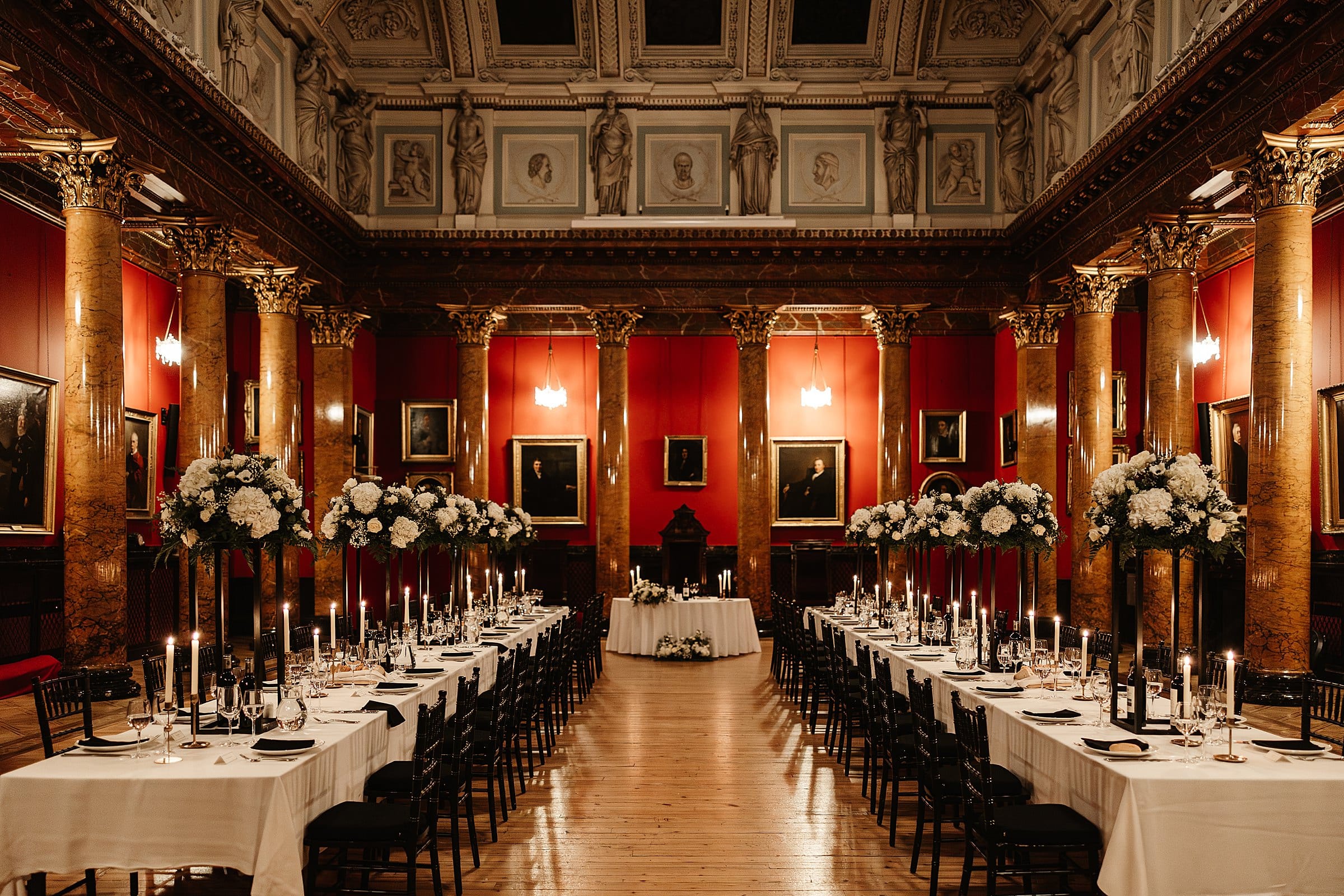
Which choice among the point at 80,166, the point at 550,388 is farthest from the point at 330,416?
the point at 80,166

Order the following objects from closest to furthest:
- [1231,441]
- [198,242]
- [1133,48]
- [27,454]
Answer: [27,454] → [198,242] → [1133,48] → [1231,441]

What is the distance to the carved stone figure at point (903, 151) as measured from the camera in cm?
1745

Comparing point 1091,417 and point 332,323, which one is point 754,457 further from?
point 332,323

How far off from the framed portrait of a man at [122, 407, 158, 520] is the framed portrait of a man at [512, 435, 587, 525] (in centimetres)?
697

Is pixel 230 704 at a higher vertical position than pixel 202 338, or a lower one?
lower

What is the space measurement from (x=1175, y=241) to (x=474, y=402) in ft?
36.3

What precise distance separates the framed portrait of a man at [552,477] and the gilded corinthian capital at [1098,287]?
944cm

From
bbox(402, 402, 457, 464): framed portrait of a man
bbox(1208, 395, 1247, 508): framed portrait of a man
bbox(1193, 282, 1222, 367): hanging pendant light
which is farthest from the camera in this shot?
bbox(402, 402, 457, 464): framed portrait of a man

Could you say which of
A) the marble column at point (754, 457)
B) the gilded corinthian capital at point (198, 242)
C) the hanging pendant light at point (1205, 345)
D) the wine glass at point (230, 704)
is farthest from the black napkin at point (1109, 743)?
the marble column at point (754, 457)

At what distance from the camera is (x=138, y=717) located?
15.5ft

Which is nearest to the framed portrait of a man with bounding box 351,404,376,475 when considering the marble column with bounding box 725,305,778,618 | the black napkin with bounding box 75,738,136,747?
the marble column with bounding box 725,305,778,618

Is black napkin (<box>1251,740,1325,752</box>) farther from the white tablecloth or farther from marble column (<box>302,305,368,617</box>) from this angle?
marble column (<box>302,305,368,617</box>)

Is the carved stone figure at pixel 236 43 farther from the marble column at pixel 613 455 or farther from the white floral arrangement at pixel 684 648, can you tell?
the white floral arrangement at pixel 684 648

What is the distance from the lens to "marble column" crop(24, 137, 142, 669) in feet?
31.0
